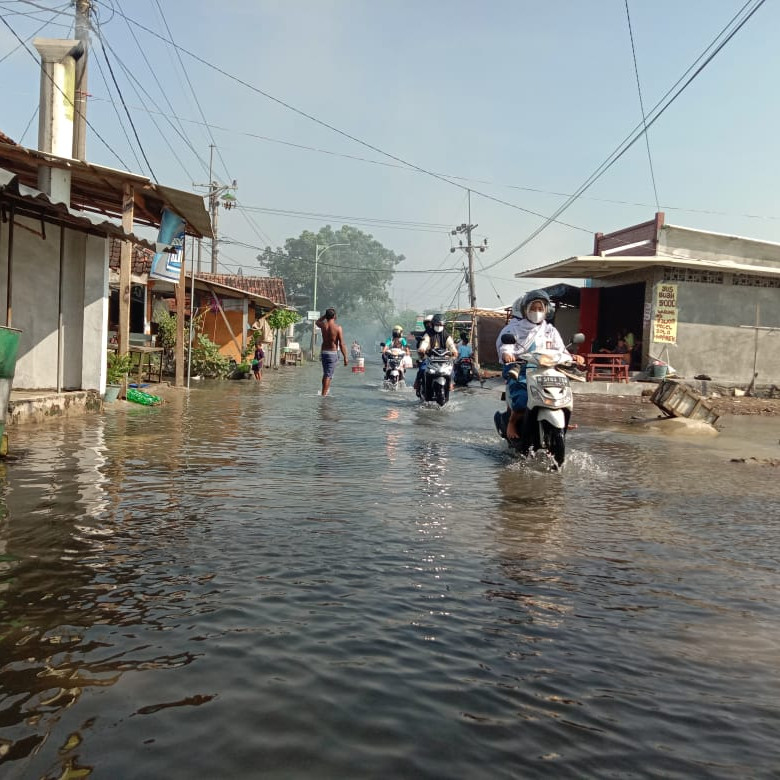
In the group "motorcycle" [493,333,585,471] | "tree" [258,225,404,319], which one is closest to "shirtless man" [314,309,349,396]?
"motorcycle" [493,333,585,471]

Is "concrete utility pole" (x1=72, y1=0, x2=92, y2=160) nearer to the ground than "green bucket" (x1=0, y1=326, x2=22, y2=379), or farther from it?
farther from it

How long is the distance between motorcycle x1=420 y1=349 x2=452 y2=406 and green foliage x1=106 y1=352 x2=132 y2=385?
574cm

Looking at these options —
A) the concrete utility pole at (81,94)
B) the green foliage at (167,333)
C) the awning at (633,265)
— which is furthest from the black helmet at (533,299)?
the green foliage at (167,333)

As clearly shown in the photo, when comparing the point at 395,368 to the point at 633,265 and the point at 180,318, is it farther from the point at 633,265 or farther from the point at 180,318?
the point at 633,265

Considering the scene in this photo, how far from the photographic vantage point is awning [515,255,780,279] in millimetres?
21047

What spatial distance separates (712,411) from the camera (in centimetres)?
1293

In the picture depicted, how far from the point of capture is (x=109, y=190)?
1277 centimetres

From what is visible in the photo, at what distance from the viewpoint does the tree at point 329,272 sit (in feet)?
260

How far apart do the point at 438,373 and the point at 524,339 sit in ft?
19.7

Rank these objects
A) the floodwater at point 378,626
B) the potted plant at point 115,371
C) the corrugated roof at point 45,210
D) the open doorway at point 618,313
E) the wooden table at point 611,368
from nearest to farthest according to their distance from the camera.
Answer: the floodwater at point 378,626 < the corrugated roof at point 45,210 < the potted plant at point 115,371 < the wooden table at point 611,368 < the open doorway at point 618,313

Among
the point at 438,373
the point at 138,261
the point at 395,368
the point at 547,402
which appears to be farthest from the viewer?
the point at 138,261

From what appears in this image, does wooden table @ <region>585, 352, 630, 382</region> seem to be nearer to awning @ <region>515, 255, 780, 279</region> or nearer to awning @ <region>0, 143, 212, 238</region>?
awning @ <region>515, 255, 780, 279</region>

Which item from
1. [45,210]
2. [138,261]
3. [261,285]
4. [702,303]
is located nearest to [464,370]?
[702,303]

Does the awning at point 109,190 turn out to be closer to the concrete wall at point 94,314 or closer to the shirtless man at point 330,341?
the concrete wall at point 94,314
